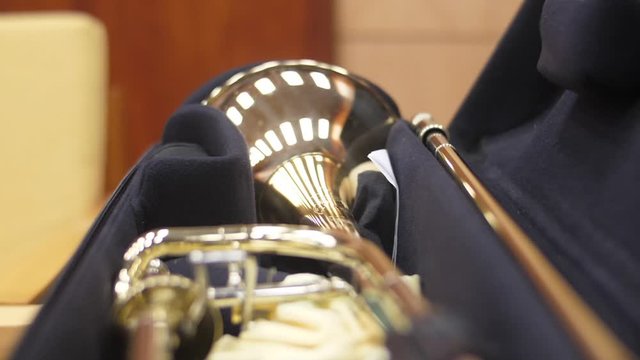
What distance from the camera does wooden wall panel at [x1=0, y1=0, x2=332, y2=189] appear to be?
1480 millimetres

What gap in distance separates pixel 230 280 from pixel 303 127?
303 mm

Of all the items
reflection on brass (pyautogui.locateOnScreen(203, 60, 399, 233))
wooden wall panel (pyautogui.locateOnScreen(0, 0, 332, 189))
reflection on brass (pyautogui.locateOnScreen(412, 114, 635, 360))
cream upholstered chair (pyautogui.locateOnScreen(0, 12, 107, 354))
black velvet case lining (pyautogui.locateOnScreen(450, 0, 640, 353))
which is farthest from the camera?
wooden wall panel (pyautogui.locateOnScreen(0, 0, 332, 189))

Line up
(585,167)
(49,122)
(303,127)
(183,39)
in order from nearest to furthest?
(585,167) → (303,127) → (49,122) → (183,39)

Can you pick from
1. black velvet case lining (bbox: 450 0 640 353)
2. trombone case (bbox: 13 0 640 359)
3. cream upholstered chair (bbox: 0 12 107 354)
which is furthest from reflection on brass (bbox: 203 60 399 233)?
cream upholstered chair (bbox: 0 12 107 354)

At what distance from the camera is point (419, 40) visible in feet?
4.99

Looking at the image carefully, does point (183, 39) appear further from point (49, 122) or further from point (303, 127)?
point (303, 127)

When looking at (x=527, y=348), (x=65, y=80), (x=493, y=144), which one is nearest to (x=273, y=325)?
(x=527, y=348)

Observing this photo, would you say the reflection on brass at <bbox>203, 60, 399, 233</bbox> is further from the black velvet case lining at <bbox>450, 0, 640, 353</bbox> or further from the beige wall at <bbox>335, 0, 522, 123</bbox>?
the beige wall at <bbox>335, 0, 522, 123</bbox>

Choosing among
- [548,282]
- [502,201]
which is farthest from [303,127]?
[548,282]

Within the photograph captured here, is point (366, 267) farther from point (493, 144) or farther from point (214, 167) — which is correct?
point (493, 144)

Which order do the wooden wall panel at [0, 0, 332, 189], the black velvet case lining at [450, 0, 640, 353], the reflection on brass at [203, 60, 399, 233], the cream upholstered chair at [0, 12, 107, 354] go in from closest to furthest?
1. the black velvet case lining at [450, 0, 640, 353]
2. the reflection on brass at [203, 60, 399, 233]
3. the cream upholstered chair at [0, 12, 107, 354]
4. the wooden wall panel at [0, 0, 332, 189]

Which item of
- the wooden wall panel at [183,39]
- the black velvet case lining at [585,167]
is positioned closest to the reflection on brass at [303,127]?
the black velvet case lining at [585,167]

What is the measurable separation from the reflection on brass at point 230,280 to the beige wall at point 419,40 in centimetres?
114

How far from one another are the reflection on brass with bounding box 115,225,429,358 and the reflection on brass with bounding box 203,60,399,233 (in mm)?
179
